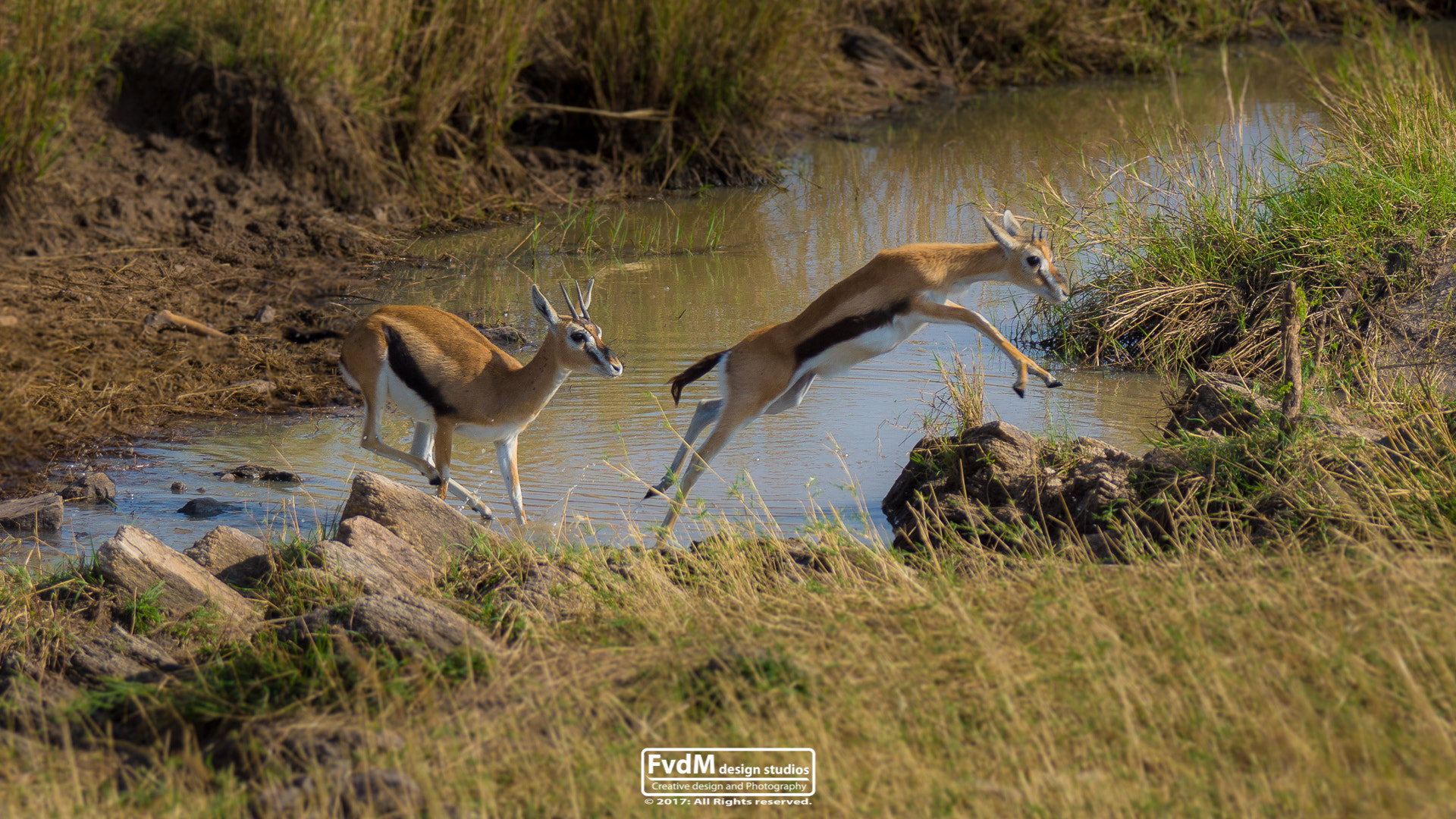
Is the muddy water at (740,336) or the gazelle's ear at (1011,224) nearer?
the muddy water at (740,336)

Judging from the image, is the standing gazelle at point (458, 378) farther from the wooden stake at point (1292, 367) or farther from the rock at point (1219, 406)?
the wooden stake at point (1292, 367)

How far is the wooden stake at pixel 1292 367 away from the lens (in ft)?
17.5

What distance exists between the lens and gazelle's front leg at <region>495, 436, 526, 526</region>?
21.3ft

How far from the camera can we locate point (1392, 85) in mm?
8867

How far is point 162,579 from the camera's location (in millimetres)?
4891

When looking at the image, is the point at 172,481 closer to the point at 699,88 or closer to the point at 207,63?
the point at 207,63

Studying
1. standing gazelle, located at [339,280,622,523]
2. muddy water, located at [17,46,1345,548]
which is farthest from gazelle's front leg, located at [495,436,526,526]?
muddy water, located at [17,46,1345,548]

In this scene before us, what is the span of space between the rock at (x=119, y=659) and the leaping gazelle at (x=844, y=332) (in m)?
2.56

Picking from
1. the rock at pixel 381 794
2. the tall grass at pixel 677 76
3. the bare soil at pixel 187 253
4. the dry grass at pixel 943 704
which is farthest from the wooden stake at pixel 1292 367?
the tall grass at pixel 677 76

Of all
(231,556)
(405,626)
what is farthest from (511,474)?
(405,626)

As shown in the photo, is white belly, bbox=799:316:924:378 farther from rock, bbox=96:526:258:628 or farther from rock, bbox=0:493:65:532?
rock, bbox=0:493:65:532

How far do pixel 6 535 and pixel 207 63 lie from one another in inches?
270

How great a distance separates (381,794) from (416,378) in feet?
12.2

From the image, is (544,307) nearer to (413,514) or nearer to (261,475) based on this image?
(413,514)
